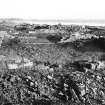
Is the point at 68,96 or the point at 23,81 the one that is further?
the point at 23,81

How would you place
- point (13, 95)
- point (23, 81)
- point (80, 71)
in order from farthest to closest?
point (80, 71), point (23, 81), point (13, 95)

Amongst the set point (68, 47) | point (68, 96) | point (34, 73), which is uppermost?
point (68, 47)

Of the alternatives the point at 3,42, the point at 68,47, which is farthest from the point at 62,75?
the point at 3,42

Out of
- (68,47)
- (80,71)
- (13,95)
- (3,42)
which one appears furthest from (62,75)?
(3,42)

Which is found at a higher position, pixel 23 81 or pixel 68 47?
pixel 68 47

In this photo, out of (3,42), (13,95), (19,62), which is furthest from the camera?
(3,42)

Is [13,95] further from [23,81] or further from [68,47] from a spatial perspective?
[68,47]

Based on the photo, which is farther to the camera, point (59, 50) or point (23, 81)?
point (59, 50)

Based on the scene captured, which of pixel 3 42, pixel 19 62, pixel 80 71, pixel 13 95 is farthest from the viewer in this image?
pixel 3 42

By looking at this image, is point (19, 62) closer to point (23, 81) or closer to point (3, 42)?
point (23, 81)
